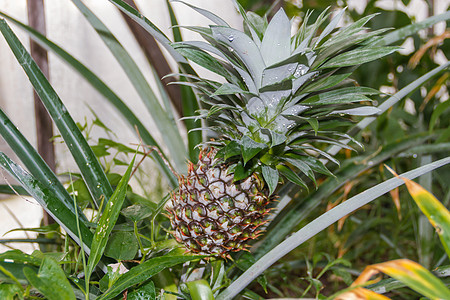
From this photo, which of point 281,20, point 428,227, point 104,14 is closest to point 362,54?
point 281,20

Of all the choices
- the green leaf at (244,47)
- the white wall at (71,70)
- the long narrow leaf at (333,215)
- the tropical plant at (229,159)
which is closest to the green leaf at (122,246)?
the tropical plant at (229,159)

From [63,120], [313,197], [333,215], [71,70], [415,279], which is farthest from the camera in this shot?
[71,70]

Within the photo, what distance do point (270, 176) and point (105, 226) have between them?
0.63ft

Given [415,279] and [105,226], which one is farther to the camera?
[105,226]

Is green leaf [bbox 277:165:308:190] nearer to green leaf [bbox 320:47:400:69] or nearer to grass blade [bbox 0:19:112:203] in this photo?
green leaf [bbox 320:47:400:69]

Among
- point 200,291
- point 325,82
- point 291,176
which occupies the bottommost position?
point 200,291

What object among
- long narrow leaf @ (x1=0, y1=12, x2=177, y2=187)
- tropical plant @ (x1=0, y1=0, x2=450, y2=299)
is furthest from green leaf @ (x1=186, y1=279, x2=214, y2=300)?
long narrow leaf @ (x1=0, y1=12, x2=177, y2=187)

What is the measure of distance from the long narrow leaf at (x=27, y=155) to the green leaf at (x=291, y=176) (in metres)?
0.27

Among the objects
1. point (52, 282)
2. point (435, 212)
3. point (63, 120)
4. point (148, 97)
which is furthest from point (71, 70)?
point (435, 212)

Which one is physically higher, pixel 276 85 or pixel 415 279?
pixel 276 85

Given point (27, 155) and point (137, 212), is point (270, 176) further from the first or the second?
point (27, 155)

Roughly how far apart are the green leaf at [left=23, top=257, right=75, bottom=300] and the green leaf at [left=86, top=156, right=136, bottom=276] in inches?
1.9

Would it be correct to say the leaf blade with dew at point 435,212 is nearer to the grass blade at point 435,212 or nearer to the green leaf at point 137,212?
the grass blade at point 435,212

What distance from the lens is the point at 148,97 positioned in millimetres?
641
